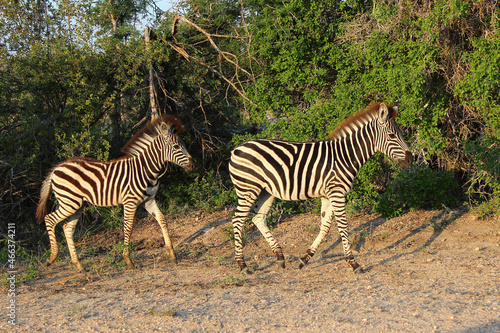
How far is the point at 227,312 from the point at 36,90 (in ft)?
25.4

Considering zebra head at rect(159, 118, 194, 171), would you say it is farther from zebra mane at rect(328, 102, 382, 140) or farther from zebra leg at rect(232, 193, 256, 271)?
zebra mane at rect(328, 102, 382, 140)

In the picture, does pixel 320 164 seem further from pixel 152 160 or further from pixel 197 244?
pixel 197 244

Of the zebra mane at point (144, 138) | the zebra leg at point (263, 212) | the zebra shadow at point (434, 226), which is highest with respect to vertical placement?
the zebra mane at point (144, 138)

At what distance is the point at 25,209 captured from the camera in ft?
32.6

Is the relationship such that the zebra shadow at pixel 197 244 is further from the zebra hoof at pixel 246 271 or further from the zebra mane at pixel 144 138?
the zebra mane at pixel 144 138

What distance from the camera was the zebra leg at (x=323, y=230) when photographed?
677 centimetres

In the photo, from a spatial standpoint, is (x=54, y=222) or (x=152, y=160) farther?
(x=152, y=160)

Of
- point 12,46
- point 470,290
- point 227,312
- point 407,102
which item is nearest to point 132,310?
point 227,312

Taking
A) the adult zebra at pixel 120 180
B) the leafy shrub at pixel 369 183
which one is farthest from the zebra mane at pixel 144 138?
the leafy shrub at pixel 369 183

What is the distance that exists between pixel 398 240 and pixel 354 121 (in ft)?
8.51

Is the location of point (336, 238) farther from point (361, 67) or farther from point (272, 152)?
point (361, 67)

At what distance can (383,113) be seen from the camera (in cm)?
673

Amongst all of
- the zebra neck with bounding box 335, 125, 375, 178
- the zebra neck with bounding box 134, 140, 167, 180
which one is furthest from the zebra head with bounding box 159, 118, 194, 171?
the zebra neck with bounding box 335, 125, 375, 178

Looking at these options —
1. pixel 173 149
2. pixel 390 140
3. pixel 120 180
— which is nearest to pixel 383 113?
pixel 390 140
